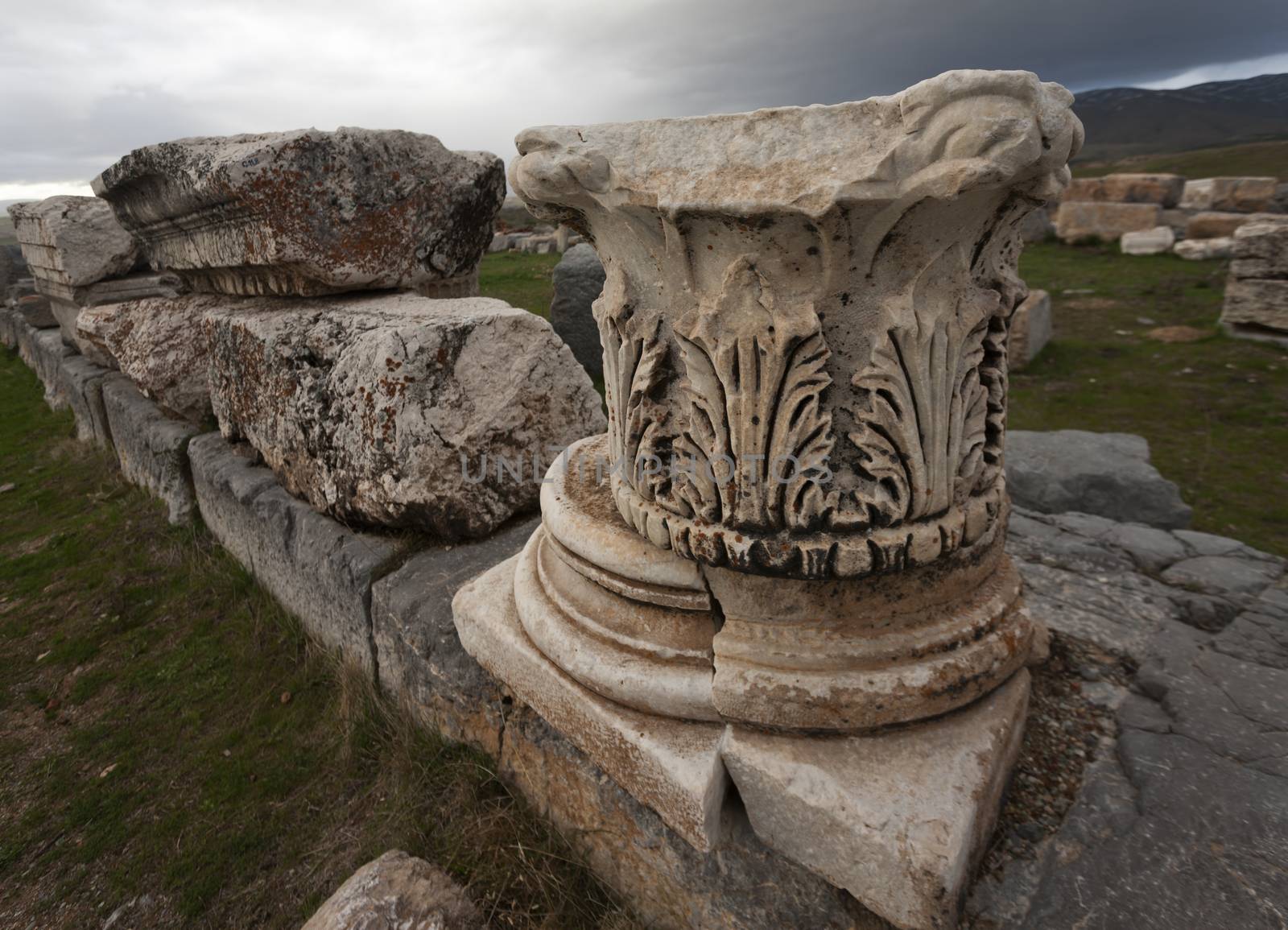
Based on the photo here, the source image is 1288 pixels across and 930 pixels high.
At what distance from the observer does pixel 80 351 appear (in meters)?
6.11

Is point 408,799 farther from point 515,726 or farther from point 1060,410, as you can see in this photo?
point 1060,410

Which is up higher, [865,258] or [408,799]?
[865,258]

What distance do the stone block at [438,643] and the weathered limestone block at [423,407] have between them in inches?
4.6

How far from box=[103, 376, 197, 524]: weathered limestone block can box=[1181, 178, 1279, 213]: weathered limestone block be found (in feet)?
53.8

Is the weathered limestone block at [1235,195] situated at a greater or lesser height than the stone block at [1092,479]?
greater

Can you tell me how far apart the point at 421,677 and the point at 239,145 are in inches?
84.0

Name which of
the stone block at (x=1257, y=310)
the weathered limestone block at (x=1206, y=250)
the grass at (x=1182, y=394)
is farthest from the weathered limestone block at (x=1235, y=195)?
the stone block at (x=1257, y=310)

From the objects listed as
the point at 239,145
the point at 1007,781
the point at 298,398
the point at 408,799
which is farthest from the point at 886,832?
the point at 239,145

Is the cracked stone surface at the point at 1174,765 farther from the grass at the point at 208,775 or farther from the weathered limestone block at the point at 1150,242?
the weathered limestone block at the point at 1150,242

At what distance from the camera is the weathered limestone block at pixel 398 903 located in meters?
1.55

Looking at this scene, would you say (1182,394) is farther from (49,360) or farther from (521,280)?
(49,360)

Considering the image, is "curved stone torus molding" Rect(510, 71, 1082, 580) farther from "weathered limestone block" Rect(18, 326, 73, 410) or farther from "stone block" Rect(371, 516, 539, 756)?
"weathered limestone block" Rect(18, 326, 73, 410)

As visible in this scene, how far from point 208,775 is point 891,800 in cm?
211

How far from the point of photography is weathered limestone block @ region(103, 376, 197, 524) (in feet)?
12.0
